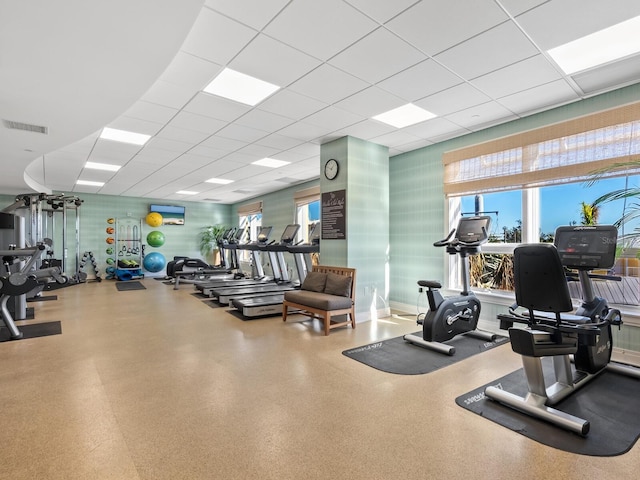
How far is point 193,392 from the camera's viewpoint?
9.19 ft

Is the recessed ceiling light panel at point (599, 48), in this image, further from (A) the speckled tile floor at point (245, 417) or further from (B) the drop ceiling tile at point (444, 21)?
(A) the speckled tile floor at point (245, 417)

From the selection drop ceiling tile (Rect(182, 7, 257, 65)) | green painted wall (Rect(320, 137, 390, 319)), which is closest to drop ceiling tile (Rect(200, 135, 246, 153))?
green painted wall (Rect(320, 137, 390, 319))

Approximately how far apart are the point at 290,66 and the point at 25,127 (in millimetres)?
3316

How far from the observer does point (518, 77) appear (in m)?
3.42

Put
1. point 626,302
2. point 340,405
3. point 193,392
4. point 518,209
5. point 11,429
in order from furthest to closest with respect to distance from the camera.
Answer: point 518,209 < point 626,302 < point 193,392 < point 340,405 < point 11,429

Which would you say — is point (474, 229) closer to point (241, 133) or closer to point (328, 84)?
point (328, 84)

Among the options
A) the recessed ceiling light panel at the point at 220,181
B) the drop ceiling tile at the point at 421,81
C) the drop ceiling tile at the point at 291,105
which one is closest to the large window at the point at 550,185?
the drop ceiling tile at the point at 421,81

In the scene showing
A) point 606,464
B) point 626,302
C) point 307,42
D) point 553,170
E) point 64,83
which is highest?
point 307,42

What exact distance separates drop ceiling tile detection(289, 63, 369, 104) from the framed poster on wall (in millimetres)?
1720

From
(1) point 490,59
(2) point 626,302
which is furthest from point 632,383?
(1) point 490,59

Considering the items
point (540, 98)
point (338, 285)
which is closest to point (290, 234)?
point (338, 285)

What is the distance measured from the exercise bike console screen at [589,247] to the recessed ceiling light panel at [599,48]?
157cm

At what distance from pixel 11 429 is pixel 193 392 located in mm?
1157

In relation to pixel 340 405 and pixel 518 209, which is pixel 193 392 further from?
pixel 518 209
